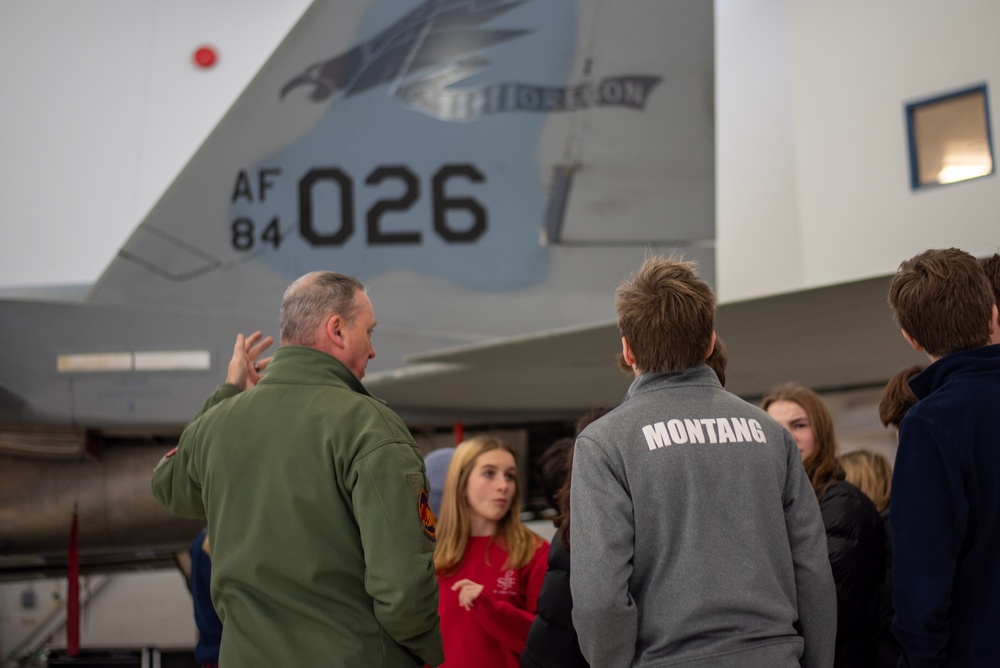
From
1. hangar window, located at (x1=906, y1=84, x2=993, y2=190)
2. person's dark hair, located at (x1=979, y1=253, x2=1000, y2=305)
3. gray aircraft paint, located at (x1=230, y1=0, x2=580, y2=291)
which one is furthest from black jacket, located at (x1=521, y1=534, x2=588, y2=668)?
hangar window, located at (x1=906, y1=84, x2=993, y2=190)

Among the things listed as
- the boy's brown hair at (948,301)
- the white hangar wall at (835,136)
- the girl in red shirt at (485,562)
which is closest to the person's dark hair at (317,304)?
the girl in red shirt at (485,562)

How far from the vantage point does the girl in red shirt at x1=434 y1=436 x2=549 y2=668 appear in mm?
2506

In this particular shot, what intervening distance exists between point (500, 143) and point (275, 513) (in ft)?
13.0

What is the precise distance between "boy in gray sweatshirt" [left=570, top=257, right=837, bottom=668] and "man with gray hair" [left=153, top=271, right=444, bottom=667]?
0.36 m

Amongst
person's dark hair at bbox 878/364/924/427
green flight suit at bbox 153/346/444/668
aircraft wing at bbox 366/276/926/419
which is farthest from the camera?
aircraft wing at bbox 366/276/926/419

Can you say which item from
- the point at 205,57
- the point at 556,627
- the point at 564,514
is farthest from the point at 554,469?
the point at 205,57

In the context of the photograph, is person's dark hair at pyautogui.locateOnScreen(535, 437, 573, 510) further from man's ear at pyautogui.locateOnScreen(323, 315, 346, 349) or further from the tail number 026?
the tail number 026

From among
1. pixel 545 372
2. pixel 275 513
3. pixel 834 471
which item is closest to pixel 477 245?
pixel 545 372

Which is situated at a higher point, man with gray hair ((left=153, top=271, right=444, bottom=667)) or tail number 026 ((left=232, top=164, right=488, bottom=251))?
tail number 026 ((left=232, top=164, right=488, bottom=251))

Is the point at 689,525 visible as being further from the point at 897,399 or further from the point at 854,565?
the point at 897,399

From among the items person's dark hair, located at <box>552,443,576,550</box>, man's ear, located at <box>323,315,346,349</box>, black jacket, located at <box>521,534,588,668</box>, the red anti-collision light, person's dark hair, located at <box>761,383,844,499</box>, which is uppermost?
the red anti-collision light

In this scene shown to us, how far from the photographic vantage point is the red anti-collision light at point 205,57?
9091 mm

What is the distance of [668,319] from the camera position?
1.74m

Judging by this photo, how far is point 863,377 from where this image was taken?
5.17m
